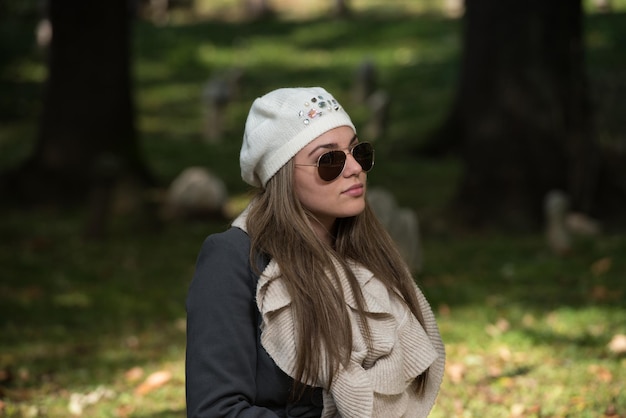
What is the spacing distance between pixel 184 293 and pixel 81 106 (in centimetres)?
491

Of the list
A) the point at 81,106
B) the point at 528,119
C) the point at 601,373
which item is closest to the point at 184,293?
the point at 601,373

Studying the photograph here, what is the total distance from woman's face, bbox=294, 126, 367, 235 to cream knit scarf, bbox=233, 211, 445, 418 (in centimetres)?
19

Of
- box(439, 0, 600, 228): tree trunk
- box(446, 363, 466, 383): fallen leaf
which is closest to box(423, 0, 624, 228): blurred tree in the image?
box(439, 0, 600, 228): tree trunk

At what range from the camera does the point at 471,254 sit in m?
9.80

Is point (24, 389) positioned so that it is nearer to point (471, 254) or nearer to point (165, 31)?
point (471, 254)

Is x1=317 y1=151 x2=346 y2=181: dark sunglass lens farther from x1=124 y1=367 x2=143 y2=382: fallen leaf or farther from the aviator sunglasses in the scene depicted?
x1=124 y1=367 x2=143 y2=382: fallen leaf

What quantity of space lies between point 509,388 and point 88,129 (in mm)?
8251

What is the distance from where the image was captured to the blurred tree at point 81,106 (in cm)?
1271

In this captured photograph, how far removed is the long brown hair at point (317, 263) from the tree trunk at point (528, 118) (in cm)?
731

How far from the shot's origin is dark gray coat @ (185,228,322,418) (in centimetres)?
299

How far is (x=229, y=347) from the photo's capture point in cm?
302

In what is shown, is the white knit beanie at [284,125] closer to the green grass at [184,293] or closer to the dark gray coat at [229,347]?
the dark gray coat at [229,347]

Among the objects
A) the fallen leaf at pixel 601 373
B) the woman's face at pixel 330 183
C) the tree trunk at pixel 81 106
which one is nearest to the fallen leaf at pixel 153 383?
the fallen leaf at pixel 601 373

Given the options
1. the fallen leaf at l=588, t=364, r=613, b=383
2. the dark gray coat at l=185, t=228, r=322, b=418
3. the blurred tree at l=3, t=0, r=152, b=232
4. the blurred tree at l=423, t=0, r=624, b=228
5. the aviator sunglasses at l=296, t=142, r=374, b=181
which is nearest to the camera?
the dark gray coat at l=185, t=228, r=322, b=418
